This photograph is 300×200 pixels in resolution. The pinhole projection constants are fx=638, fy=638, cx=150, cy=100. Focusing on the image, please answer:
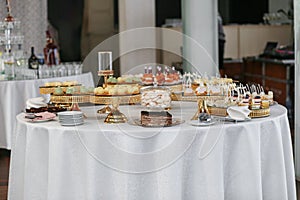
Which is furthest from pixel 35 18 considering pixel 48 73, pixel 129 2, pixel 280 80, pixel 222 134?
pixel 222 134

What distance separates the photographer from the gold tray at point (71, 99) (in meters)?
3.83

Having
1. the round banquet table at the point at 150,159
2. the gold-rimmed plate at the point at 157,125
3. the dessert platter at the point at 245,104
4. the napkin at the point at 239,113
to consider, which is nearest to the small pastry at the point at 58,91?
the round banquet table at the point at 150,159

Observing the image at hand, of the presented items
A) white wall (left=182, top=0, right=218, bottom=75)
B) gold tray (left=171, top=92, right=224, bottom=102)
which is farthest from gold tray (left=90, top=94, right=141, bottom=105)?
white wall (left=182, top=0, right=218, bottom=75)

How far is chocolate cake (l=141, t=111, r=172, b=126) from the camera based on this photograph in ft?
11.3

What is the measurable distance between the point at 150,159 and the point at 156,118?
0.24m

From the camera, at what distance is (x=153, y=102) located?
355cm

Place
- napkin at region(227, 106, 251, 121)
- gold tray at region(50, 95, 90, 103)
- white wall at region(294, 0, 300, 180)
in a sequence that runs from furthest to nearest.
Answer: white wall at region(294, 0, 300, 180) < gold tray at region(50, 95, 90, 103) < napkin at region(227, 106, 251, 121)

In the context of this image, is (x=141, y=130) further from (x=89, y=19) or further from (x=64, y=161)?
(x=89, y=19)

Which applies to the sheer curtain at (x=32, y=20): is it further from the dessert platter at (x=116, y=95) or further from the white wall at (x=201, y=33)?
the dessert platter at (x=116, y=95)

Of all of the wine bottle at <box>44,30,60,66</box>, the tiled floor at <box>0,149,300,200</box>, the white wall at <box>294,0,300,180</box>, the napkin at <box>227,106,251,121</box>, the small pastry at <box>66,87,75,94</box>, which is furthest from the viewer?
the wine bottle at <box>44,30,60,66</box>

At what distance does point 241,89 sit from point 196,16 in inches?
112

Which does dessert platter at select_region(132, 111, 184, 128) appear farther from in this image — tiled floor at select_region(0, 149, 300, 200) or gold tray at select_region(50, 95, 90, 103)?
tiled floor at select_region(0, 149, 300, 200)

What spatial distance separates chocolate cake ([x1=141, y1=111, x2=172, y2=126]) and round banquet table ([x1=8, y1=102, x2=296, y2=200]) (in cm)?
7

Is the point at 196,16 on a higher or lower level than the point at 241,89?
higher
